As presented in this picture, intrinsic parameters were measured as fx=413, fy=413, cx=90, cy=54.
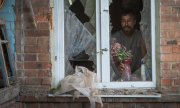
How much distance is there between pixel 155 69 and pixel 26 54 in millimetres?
1687

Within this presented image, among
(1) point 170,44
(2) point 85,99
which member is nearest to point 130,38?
(1) point 170,44

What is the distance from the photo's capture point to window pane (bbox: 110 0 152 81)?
5.46m

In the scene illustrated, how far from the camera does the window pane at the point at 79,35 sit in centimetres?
551

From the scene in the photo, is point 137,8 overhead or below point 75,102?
overhead

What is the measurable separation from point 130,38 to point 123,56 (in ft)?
0.85

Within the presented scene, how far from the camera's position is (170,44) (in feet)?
16.9

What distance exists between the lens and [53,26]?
539 centimetres

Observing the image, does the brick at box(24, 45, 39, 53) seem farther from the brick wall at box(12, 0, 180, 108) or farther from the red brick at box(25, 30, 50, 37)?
the red brick at box(25, 30, 50, 37)

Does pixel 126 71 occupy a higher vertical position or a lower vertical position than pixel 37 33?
lower

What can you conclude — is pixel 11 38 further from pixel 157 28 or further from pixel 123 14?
pixel 157 28

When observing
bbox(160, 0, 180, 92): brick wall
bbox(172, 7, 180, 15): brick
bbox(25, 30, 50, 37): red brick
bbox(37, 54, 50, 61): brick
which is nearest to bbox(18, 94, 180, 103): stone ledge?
bbox(160, 0, 180, 92): brick wall

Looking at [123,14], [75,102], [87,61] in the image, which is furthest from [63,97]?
[123,14]

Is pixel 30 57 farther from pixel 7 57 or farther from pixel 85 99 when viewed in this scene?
pixel 85 99

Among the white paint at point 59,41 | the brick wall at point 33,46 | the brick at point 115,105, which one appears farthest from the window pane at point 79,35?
the brick at point 115,105
